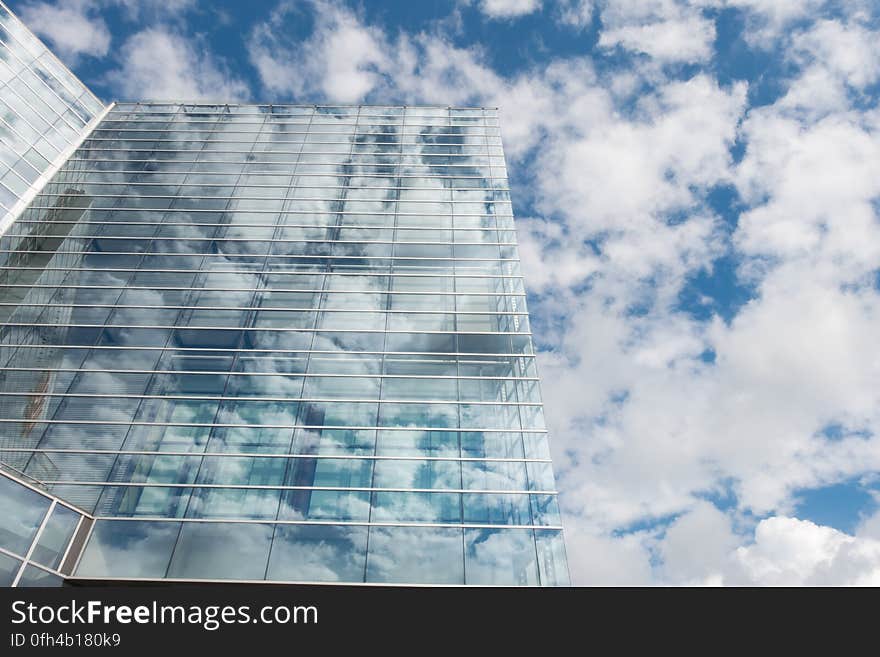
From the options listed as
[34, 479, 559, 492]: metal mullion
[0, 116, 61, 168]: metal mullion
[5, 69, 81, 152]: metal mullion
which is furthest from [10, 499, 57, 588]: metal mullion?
[5, 69, 81, 152]: metal mullion

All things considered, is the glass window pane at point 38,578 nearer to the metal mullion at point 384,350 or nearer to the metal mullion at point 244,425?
the metal mullion at point 244,425

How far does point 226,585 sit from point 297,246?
15894 millimetres

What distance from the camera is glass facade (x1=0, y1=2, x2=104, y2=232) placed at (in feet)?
97.7

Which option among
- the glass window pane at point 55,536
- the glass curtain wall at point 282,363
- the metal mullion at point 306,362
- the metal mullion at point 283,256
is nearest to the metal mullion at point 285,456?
the glass curtain wall at point 282,363

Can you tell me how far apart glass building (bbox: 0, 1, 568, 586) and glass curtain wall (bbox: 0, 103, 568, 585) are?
9 cm

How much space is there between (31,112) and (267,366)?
23.9 m

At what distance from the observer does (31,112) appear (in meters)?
32.7

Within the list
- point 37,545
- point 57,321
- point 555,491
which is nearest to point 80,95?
point 57,321

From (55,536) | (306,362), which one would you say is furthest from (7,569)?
(306,362)

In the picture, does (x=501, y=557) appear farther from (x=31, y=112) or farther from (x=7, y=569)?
(x=31, y=112)

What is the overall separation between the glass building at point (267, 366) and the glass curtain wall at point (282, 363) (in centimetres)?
9

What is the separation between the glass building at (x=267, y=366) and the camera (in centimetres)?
1753

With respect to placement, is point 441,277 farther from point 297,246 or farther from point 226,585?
point 226,585

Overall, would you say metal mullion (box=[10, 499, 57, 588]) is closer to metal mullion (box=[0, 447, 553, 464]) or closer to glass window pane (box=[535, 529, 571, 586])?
metal mullion (box=[0, 447, 553, 464])
